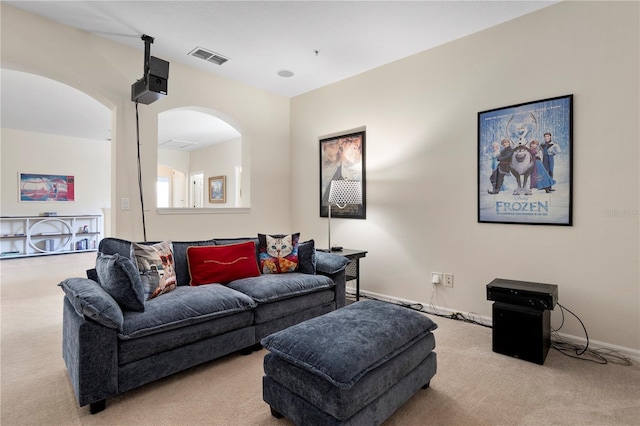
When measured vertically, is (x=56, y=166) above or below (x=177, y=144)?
below

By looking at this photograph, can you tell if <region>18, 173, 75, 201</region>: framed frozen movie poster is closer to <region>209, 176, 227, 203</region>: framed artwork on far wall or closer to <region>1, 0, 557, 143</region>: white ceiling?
<region>209, 176, 227, 203</region>: framed artwork on far wall

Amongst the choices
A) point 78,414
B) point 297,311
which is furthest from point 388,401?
point 78,414

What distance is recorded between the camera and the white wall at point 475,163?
2.51 meters

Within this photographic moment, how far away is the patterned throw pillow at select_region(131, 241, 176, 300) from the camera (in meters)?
2.39

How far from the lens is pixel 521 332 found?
2.43 m

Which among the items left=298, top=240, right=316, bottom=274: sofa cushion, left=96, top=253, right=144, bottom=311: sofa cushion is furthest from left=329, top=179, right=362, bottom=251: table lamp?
left=96, top=253, right=144, bottom=311: sofa cushion

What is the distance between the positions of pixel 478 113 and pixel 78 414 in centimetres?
373

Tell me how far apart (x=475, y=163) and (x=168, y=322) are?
2.92 metres

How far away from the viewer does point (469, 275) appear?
3.27m

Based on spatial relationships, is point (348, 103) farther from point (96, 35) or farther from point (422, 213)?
point (96, 35)

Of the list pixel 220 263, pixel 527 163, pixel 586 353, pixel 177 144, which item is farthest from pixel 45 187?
pixel 586 353

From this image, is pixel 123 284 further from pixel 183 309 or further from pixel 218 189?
pixel 218 189

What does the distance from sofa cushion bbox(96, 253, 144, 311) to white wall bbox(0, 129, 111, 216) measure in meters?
7.22

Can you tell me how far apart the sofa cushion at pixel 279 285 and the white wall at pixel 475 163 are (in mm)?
1216
